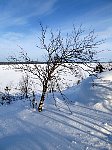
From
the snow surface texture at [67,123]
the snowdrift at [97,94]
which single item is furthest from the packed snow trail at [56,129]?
the snowdrift at [97,94]

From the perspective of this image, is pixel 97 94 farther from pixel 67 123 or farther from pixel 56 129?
pixel 56 129

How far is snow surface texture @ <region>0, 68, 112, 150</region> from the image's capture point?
6.54 metres

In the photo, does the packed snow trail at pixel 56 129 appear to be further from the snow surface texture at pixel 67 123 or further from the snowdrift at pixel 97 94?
the snowdrift at pixel 97 94

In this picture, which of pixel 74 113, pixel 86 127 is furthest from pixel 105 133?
pixel 74 113

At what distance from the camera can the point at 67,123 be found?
7801 mm

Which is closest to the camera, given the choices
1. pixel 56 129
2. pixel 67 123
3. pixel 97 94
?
pixel 56 129

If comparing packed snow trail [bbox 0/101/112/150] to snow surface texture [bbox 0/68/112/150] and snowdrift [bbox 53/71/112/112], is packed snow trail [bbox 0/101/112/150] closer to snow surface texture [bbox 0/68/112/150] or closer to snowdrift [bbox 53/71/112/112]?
snow surface texture [bbox 0/68/112/150]

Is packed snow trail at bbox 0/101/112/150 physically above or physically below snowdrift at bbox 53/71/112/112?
below

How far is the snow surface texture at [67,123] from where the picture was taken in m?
6.54

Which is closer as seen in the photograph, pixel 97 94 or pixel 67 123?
pixel 67 123

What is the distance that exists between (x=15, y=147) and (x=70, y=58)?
3.87 m

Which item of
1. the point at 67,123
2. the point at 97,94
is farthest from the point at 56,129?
the point at 97,94

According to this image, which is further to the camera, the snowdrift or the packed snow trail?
the snowdrift

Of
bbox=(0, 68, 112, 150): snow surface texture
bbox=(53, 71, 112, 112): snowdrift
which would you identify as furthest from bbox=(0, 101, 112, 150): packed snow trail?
bbox=(53, 71, 112, 112): snowdrift
